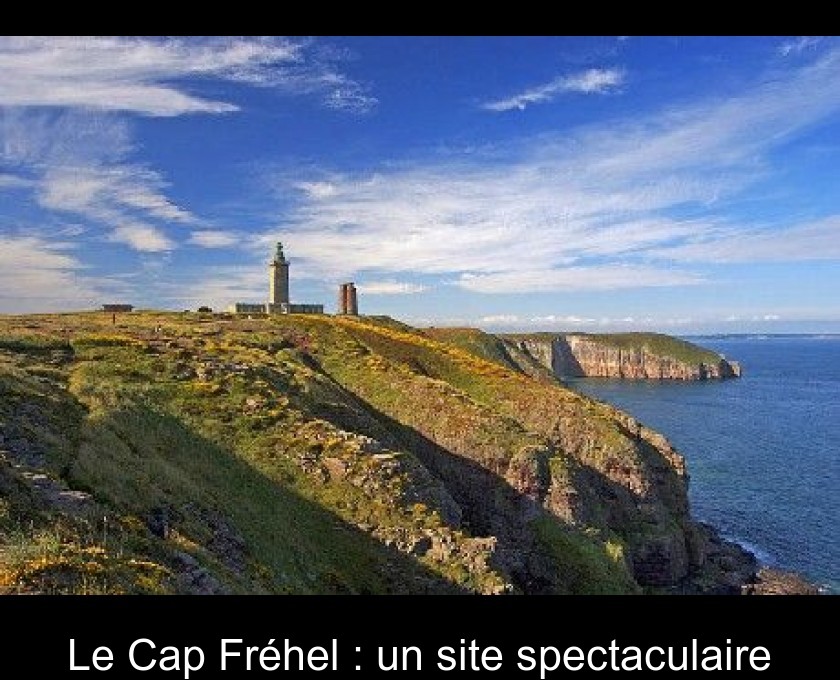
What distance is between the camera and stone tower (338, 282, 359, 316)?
116 m

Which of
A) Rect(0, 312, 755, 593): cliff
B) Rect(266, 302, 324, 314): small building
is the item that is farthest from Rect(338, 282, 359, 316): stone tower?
Rect(0, 312, 755, 593): cliff

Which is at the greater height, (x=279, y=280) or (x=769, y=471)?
(x=279, y=280)

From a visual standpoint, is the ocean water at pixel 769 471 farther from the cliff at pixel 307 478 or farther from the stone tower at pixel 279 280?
the stone tower at pixel 279 280

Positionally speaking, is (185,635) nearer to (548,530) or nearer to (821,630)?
(821,630)

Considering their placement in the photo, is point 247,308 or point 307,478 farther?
point 247,308

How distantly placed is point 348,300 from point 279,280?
19.8 meters

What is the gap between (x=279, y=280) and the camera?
9831 centimetres

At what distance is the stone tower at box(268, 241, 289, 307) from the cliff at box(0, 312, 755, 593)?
3334cm

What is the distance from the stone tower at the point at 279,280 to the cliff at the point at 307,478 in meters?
33.3

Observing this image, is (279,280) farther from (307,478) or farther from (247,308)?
(307,478)

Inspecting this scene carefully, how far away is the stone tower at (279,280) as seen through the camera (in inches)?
3836

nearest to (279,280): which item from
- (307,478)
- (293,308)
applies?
(293,308)
